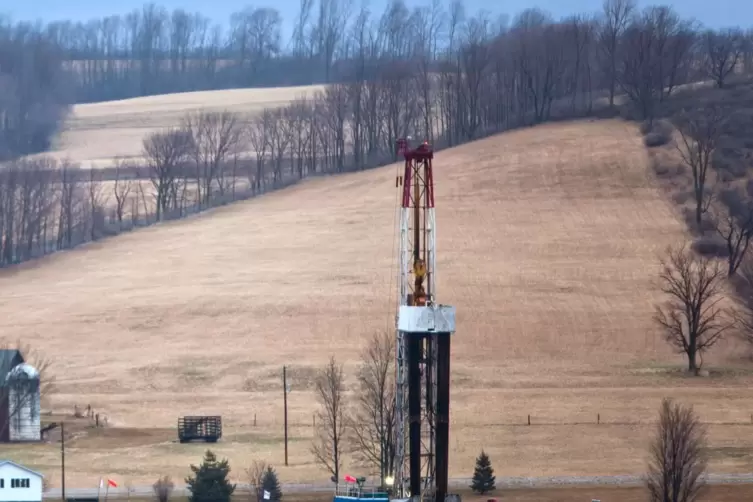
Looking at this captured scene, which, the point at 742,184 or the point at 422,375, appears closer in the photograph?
the point at 422,375

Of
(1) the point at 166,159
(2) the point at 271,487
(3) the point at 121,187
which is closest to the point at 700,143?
(1) the point at 166,159

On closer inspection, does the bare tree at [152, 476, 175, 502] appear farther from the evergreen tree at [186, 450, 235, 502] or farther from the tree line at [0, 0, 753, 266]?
the tree line at [0, 0, 753, 266]

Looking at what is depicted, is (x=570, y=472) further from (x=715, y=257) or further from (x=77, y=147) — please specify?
(x=77, y=147)

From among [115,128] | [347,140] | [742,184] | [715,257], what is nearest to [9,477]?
[715,257]

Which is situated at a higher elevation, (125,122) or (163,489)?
(125,122)

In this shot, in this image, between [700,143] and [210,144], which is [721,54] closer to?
[700,143]
